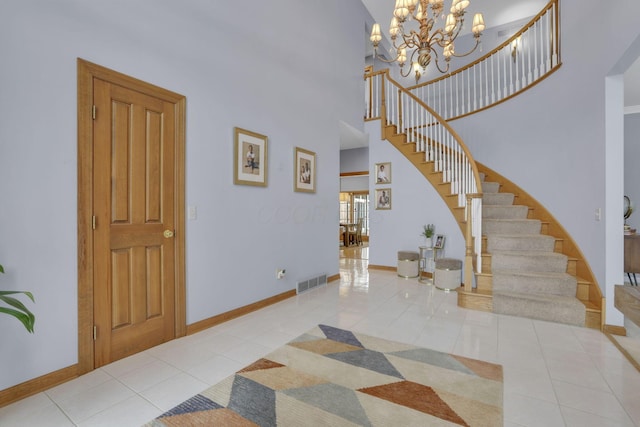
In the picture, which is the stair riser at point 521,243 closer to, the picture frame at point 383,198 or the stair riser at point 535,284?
the stair riser at point 535,284

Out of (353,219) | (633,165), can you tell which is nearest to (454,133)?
(633,165)

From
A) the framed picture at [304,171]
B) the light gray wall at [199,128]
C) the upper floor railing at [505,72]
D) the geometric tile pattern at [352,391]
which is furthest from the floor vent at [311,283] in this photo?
the upper floor railing at [505,72]

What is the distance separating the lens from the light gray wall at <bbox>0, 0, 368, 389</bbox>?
1.83 m

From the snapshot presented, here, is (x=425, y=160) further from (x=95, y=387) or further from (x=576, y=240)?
(x=95, y=387)

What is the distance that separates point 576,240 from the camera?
3658mm

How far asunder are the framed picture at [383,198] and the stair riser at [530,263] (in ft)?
7.22

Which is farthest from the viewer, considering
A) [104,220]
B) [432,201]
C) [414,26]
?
[414,26]

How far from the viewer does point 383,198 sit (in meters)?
5.79

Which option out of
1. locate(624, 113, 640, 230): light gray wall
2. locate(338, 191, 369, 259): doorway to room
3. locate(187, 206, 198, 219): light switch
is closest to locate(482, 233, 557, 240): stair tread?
locate(624, 113, 640, 230): light gray wall

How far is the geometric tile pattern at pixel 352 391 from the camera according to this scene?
166 cm

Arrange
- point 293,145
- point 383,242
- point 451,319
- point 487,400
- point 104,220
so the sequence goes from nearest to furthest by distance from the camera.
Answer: point 487,400 → point 104,220 → point 451,319 → point 293,145 → point 383,242

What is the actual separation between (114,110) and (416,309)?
3661 mm

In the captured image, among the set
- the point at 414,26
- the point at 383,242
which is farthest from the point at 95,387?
the point at 414,26

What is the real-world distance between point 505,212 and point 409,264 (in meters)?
1.75
